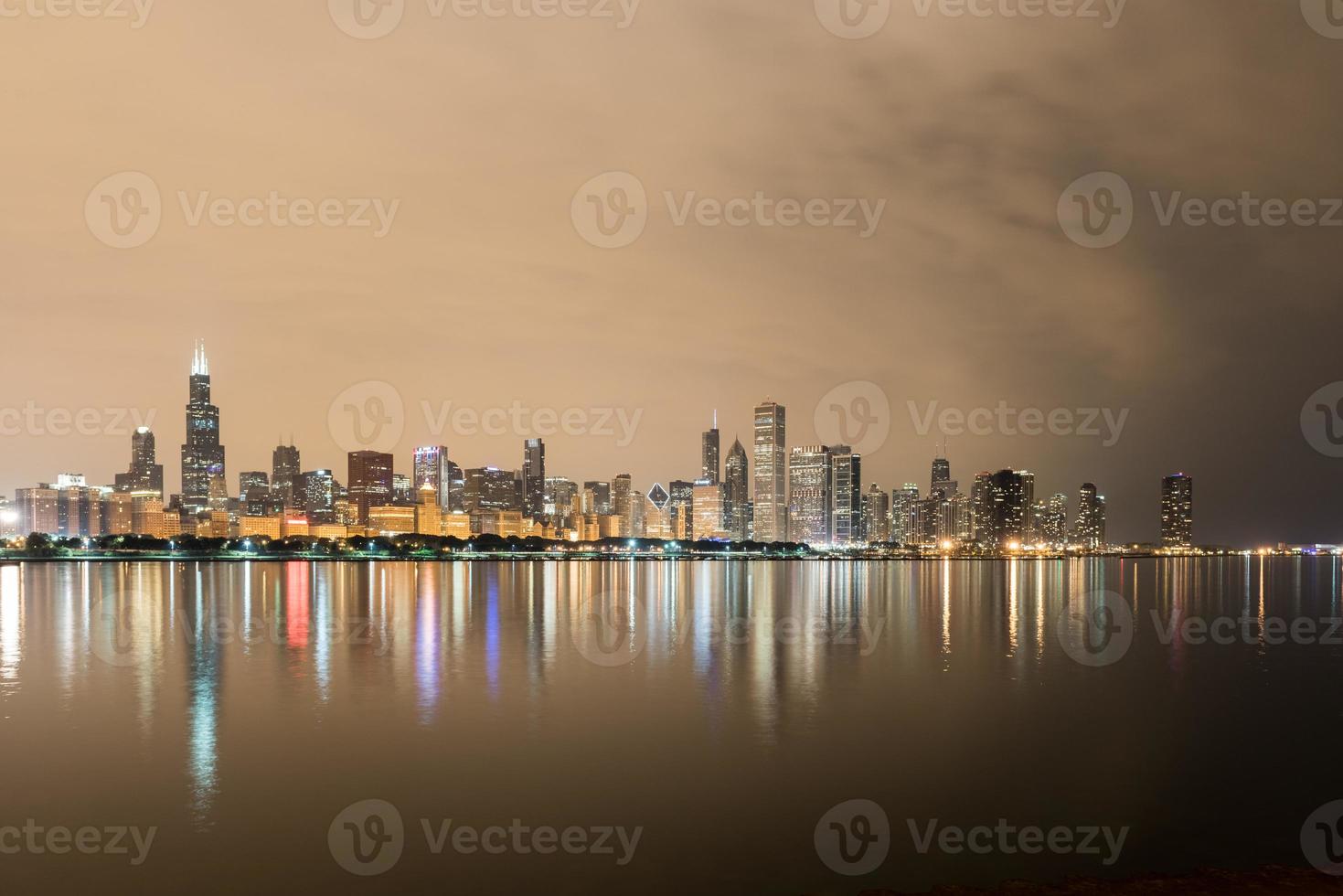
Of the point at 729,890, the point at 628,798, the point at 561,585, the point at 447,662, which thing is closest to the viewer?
the point at 729,890

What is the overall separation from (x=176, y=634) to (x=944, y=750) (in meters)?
43.9

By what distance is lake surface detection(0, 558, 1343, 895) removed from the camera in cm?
1812

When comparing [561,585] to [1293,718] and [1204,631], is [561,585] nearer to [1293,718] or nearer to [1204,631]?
[1204,631]

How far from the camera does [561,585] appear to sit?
119 metres

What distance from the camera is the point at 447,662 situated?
42125 mm

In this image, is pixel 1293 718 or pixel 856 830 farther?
pixel 1293 718

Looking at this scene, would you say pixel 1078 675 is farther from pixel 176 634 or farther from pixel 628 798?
pixel 176 634

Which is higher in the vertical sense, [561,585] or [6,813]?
[6,813]

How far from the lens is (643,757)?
26109 millimetres

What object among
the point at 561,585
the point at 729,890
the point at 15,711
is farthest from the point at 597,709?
the point at 561,585

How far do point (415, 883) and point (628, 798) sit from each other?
6.25m

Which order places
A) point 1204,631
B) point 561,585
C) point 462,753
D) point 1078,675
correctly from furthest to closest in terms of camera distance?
point 561,585, point 1204,631, point 1078,675, point 462,753

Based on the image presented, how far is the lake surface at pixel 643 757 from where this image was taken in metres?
18.1

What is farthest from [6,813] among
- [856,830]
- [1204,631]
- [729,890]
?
[1204,631]
